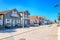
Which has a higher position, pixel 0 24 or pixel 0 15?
pixel 0 15

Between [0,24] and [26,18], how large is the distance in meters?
16.9

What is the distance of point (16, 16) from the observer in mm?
41344

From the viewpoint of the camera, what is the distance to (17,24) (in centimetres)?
4134

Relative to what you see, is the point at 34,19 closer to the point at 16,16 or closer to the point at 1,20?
the point at 16,16

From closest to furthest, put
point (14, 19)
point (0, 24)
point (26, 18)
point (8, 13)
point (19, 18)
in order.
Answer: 1. point (0, 24)
2. point (8, 13)
3. point (14, 19)
4. point (19, 18)
5. point (26, 18)

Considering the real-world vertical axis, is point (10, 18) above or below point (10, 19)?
above

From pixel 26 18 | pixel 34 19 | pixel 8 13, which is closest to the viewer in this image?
pixel 8 13

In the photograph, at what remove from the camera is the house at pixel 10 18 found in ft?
114

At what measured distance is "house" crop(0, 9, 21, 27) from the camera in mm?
34750

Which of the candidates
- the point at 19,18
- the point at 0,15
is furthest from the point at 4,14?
the point at 19,18

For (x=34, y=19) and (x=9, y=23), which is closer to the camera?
(x=9, y=23)

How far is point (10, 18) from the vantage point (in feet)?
123

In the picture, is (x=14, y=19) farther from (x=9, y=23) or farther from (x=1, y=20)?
(x=1, y=20)

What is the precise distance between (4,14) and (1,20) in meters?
1.69
